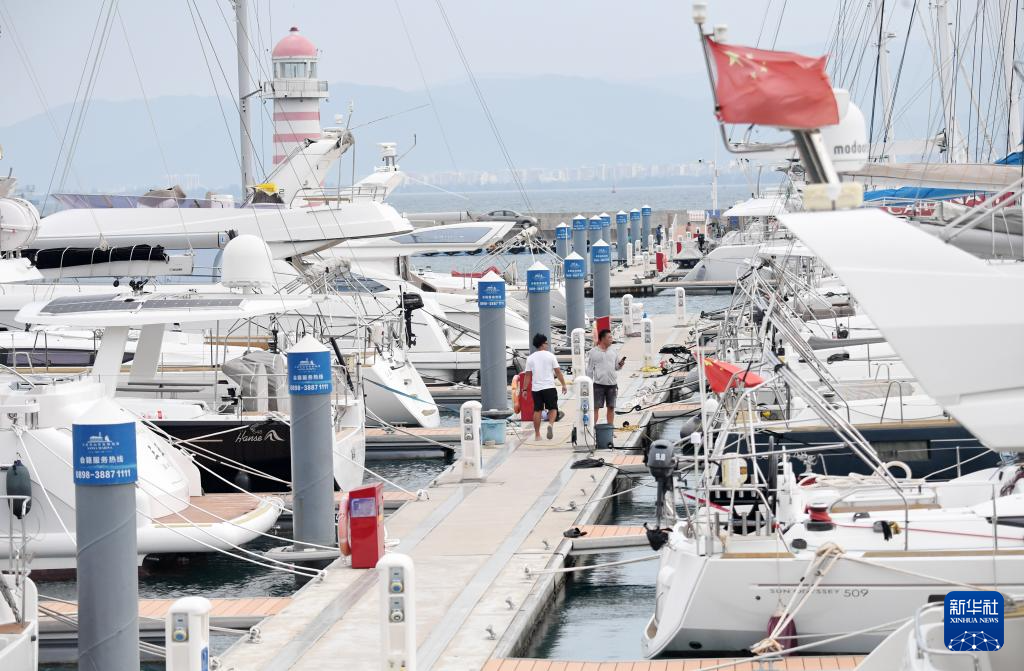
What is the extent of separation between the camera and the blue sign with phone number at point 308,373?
45.7 ft

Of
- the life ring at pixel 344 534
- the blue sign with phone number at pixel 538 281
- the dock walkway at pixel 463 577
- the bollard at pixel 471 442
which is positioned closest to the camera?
the dock walkway at pixel 463 577

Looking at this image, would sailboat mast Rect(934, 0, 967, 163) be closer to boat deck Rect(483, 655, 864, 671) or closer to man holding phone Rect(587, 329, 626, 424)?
man holding phone Rect(587, 329, 626, 424)

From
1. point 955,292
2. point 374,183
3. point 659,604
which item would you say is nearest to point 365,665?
point 659,604

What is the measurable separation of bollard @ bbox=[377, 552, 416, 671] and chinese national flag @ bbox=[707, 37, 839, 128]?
3.90 metres

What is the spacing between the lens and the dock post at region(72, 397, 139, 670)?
32.6 ft

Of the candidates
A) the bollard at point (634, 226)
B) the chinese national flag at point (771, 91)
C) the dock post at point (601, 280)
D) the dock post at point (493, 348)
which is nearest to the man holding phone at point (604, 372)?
the dock post at point (493, 348)

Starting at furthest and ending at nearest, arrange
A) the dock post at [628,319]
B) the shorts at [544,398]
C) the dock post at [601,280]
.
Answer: the dock post at [628,319], the dock post at [601,280], the shorts at [544,398]

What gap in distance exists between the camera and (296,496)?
14.4m

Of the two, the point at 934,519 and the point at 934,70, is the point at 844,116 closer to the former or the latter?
the point at 934,519

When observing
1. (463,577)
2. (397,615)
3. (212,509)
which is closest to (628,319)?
(212,509)

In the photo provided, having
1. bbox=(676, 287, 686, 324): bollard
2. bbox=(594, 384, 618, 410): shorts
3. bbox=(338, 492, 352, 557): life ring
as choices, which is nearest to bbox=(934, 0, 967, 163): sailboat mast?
bbox=(676, 287, 686, 324): bollard

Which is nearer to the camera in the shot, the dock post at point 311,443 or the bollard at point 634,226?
the dock post at point 311,443

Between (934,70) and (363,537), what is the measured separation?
23.2 metres

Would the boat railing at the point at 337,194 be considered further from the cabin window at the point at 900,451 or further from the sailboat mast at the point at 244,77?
the cabin window at the point at 900,451
